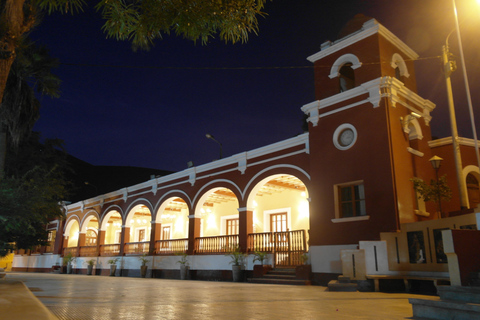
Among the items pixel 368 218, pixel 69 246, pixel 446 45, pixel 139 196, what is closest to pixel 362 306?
pixel 368 218

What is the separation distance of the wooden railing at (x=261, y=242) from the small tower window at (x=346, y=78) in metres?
6.07

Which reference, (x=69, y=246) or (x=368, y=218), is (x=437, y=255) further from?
(x=69, y=246)

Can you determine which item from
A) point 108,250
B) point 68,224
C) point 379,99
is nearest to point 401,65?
point 379,99

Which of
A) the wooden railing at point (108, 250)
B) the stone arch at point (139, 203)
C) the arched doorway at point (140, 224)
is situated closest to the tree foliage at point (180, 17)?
the stone arch at point (139, 203)

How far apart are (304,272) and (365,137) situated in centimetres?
464

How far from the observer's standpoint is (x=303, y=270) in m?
12.1

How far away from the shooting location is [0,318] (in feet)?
10.4

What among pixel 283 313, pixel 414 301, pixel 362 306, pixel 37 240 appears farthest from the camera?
pixel 37 240

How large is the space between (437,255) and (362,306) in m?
3.67

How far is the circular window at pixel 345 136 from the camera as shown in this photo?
39.6 feet

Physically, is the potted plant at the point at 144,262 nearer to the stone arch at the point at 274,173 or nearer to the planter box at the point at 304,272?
the stone arch at the point at 274,173

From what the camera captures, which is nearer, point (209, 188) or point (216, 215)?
point (209, 188)

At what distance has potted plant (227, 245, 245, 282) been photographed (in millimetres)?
14242

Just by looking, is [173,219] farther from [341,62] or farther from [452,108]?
[452,108]
